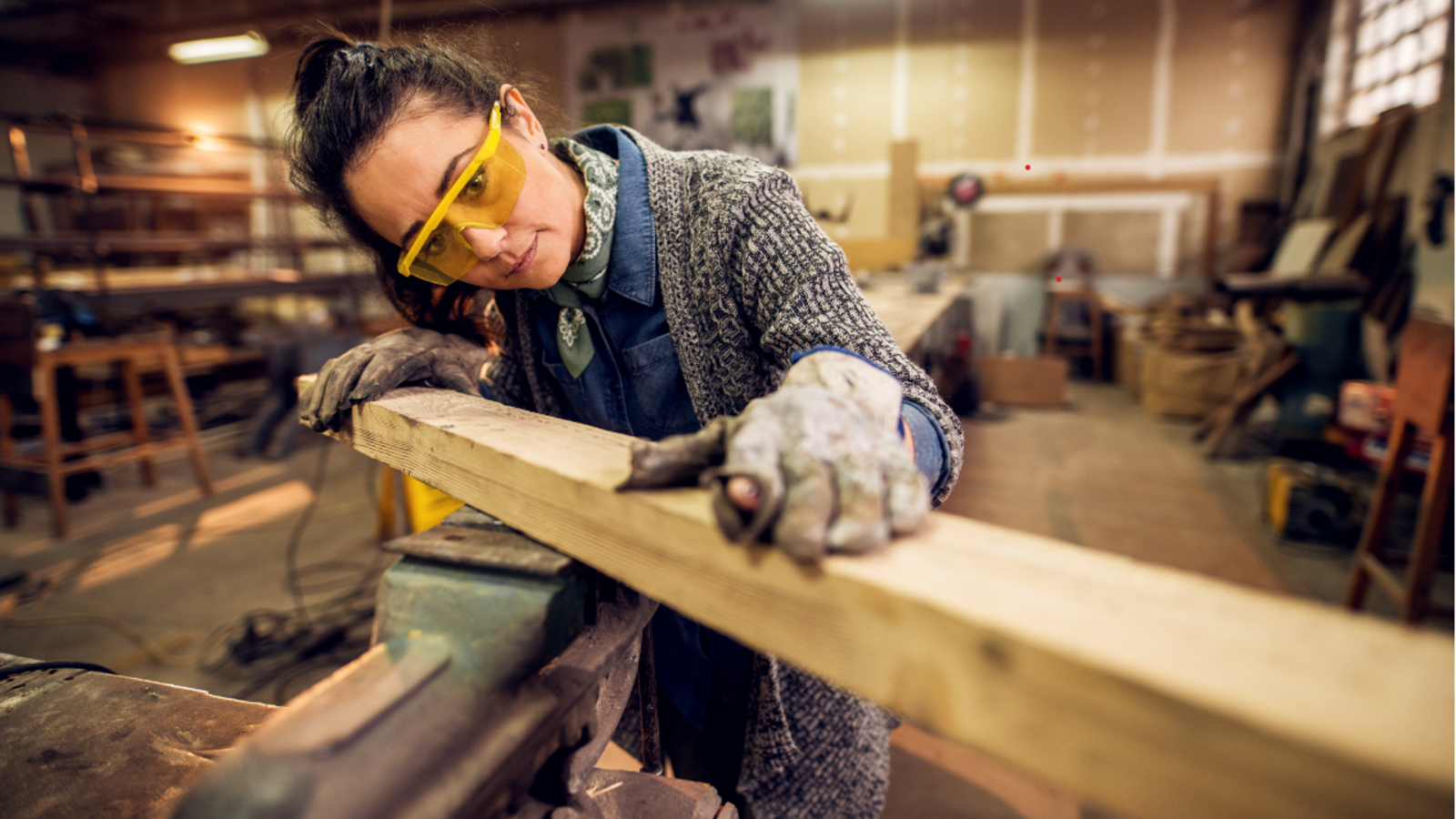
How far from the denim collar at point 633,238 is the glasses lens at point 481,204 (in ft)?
0.59

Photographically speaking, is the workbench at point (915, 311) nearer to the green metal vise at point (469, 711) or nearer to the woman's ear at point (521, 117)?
the woman's ear at point (521, 117)

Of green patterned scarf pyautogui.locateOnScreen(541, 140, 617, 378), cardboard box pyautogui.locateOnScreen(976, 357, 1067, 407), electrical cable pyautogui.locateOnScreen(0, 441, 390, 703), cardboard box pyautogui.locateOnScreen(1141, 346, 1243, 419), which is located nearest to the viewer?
green patterned scarf pyautogui.locateOnScreen(541, 140, 617, 378)

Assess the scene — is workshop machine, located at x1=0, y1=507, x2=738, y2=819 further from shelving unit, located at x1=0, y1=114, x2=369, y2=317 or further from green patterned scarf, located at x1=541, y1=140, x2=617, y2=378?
shelving unit, located at x1=0, y1=114, x2=369, y2=317

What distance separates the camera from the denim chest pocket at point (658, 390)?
1.16 metres

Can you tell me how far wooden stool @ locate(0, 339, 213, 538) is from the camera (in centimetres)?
325

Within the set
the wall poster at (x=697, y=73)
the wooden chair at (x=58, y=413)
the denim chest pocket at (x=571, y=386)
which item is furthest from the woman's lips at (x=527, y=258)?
the wall poster at (x=697, y=73)

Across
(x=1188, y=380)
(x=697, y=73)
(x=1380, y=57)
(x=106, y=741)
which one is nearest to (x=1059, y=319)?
(x=1188, y=380)

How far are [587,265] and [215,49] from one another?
36.8 ft

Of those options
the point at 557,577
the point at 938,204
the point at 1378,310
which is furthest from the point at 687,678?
the point at 1378,310

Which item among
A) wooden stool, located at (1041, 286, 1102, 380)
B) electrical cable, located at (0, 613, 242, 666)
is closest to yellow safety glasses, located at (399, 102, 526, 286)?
electrical cable, located at (0, 613, 242, 666)

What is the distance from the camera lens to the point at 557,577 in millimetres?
670

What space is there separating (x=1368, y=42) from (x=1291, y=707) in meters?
7.60

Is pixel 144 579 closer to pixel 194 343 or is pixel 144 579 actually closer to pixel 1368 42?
pixel 194 343

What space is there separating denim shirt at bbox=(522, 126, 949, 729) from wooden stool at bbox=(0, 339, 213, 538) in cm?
358
